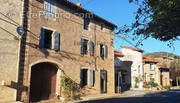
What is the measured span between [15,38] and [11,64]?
1.69 meters

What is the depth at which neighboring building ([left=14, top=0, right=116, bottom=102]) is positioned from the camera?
11.9 metres

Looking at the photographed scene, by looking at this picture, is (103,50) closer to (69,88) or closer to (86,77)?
(86,77)

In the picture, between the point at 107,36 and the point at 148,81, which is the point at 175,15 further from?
the point at 148,81

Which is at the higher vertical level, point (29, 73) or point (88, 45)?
point (88, 45)

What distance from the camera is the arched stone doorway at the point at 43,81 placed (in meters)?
12.1

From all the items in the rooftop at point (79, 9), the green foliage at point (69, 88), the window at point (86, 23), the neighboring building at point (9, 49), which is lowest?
the green foliage at point (69, 88)

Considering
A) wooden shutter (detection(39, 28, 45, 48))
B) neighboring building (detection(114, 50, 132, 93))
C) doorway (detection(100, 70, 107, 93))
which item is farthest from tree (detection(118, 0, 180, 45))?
neighboring building (detection(114, 50, 132, 93))

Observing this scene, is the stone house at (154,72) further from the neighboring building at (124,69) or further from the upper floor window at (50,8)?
the upper floor window at (50,8)

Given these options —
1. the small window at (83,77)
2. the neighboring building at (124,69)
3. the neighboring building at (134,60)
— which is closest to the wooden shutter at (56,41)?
the small window at (83,77)

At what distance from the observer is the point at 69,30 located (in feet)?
49.2

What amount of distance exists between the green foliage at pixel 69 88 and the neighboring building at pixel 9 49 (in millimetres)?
3982

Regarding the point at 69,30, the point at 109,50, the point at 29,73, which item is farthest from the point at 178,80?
the point at 29,73

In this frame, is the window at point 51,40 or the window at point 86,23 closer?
the window at point 51,40

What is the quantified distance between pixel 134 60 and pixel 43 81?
1954 cm
